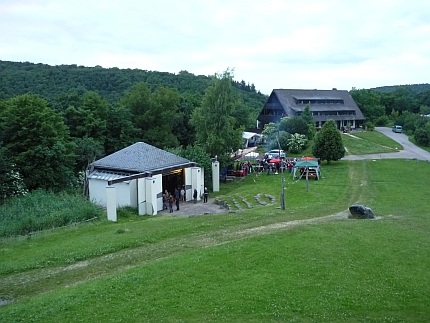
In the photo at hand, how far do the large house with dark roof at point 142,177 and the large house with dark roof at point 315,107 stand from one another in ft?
115

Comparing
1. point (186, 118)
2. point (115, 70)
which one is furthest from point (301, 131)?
point (115, 70)

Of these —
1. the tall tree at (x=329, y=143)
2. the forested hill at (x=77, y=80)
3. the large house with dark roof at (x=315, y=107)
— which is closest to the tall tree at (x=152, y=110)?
the forested hill at (x=77, y=80)

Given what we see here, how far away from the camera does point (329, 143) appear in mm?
40531

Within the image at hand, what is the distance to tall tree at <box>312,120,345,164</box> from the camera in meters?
40.2

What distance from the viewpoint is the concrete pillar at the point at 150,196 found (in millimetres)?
27833

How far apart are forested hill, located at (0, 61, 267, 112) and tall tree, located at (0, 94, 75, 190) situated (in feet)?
68.6

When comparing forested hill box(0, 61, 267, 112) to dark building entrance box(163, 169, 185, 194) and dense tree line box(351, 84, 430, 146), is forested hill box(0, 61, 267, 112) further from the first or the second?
dark building entrance box(163, 169, 185, 194)

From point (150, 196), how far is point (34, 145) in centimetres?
1342

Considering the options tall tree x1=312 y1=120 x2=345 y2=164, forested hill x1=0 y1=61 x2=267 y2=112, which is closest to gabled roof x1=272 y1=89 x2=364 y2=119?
forested hill x1=0 y1=61 x2=267 y2=112

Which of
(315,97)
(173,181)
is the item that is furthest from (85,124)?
(315,97)

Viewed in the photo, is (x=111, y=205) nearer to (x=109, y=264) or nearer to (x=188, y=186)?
(x=188, y=186)

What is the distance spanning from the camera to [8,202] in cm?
2969

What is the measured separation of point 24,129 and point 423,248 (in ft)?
99.8

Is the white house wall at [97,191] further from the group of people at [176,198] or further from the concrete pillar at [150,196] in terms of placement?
the group of people at [176,198]
